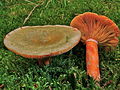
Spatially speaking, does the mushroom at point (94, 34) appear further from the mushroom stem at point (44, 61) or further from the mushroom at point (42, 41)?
the mushroom stem at point (44, 61)

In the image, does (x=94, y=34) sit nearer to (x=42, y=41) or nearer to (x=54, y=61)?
(x=54, y=61)

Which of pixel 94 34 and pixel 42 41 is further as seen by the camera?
pixel 94 34

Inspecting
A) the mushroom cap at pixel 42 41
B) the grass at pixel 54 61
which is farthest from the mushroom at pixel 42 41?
the grass at pixel 54 61

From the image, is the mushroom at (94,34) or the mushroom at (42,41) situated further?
the mushroom at (94,34)

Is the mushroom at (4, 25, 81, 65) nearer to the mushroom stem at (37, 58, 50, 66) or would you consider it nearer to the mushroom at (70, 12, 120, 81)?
the mushroom stem at (37, 58, 50, 66)

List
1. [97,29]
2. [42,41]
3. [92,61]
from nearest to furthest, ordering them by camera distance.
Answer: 1. [42,41]
2. [92,61]
3. [97,29]

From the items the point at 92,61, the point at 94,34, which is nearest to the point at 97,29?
the point at 94,34
